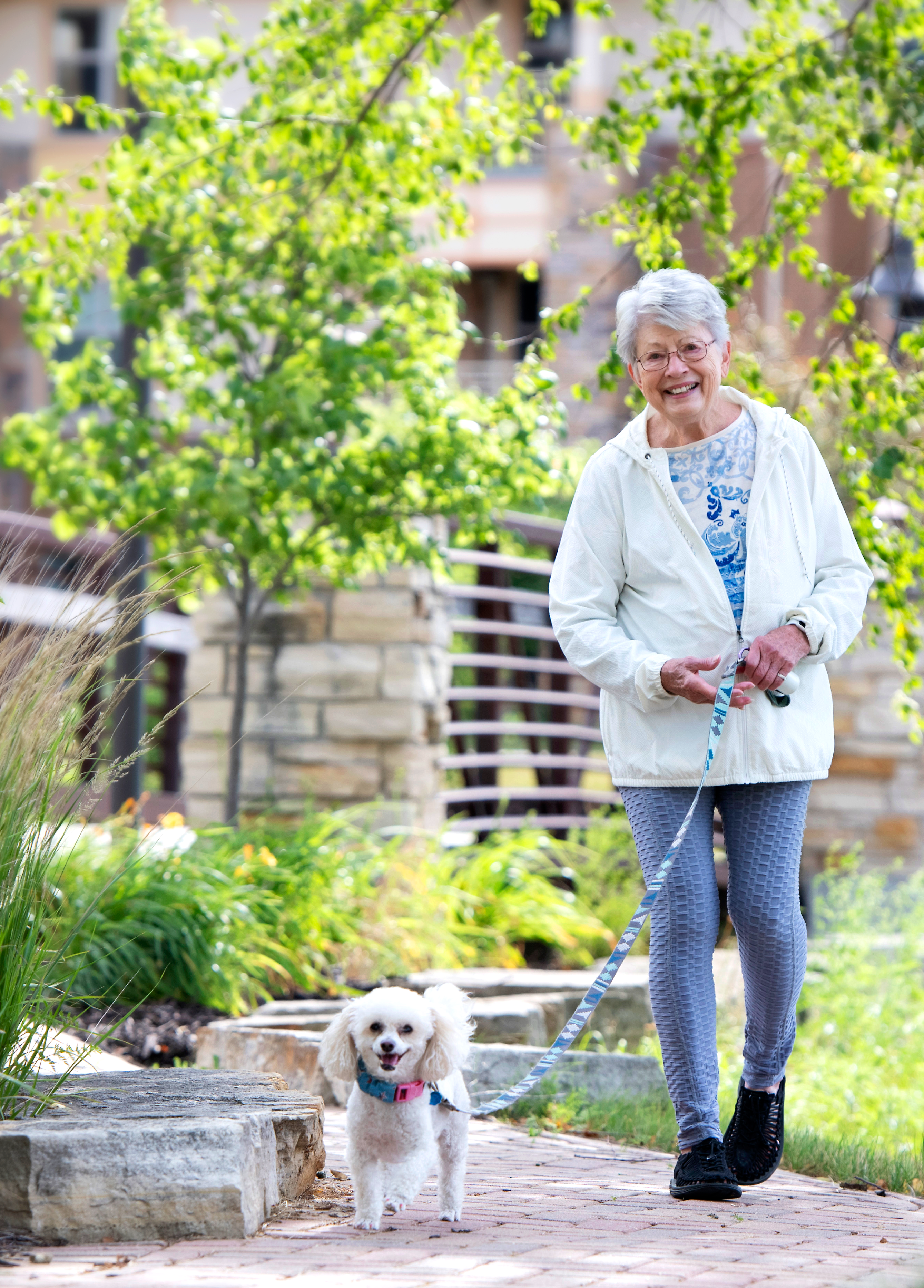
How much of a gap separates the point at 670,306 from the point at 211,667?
4.30 metres

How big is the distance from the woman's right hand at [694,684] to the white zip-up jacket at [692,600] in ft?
0.09

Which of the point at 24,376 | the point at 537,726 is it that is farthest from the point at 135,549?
the point at 24,376

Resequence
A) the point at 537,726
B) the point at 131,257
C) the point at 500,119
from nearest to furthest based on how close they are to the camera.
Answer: the point at 500,119 < the point at 131,257 < the point at 537,726

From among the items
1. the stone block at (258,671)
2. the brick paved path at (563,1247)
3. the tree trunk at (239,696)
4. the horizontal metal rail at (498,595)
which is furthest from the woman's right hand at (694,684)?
the horizontal metal rail at (498,595)

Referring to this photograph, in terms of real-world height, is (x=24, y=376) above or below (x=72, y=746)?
above

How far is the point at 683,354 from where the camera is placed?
2980 millimetres

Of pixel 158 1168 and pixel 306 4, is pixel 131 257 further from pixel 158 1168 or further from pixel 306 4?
pixel 158 1168

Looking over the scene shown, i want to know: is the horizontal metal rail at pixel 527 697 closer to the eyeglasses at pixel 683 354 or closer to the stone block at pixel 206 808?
the stone block at pixel 206 808

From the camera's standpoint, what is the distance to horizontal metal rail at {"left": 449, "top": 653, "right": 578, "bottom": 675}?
8000 mm

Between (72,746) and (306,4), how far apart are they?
11.1 feet

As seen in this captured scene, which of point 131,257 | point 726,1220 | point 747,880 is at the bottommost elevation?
point 726,1220

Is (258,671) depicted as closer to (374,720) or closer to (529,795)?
(374,720)

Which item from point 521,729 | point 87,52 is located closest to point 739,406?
point 521,729

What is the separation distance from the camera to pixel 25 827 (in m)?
2.79
